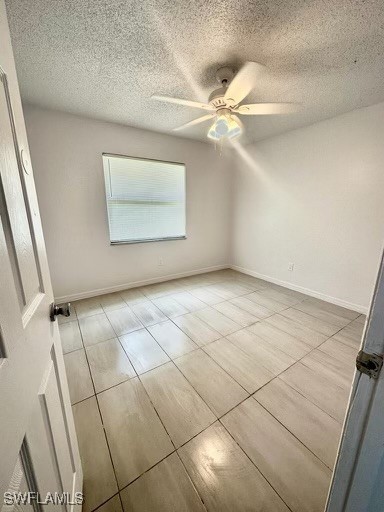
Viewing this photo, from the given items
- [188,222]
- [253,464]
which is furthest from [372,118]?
[253,464]

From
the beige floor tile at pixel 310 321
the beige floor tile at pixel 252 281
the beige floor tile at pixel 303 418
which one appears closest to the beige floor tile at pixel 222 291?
the beige floor tile at pixel 252 281

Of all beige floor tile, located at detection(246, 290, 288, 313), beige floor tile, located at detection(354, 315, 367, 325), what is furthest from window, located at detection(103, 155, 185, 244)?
beige floor tile, located at detection(354, 315, 367, 325)

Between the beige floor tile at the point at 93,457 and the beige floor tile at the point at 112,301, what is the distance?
4.64ft

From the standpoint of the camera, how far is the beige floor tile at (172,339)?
189 centimetres

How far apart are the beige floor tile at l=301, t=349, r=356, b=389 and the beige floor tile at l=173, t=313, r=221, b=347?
2.81 ft

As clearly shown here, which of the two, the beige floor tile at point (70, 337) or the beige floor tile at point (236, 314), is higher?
the beige floor tile at point (236, 314)

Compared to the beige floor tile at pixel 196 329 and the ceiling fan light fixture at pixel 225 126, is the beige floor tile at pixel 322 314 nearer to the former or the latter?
Result: the beige floor tile at pixel 196 329

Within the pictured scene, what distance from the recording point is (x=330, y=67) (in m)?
1.69

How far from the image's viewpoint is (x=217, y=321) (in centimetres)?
239

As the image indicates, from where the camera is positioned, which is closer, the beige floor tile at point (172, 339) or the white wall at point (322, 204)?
the beige floor tile at point (172, 339)

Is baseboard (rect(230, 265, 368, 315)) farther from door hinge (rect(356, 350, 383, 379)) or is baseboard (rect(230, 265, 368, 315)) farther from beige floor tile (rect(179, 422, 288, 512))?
door hinge (rect(356, 350, 383, 379))

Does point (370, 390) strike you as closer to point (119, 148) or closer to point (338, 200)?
point (338, 200)

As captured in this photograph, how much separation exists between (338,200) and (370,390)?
9.23ft

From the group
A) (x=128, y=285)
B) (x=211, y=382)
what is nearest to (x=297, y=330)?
(x=211, y=382)
